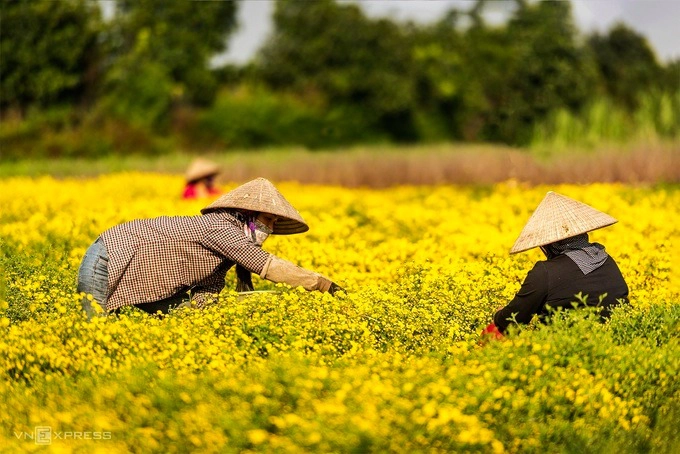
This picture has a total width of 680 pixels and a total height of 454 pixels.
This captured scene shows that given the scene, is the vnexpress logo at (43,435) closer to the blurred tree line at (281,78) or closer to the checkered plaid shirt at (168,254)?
the checkered plaid shirt at (168,254)

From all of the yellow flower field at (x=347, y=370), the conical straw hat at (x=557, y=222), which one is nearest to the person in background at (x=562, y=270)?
the conical straw hat at (x=557, y=222)

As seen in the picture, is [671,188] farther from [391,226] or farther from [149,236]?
[149,236]

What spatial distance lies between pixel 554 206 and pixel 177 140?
2833 centimetres

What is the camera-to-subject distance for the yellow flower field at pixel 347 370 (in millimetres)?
4898

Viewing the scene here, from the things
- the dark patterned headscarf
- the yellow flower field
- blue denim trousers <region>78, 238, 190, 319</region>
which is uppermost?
the dark patterned headscarf

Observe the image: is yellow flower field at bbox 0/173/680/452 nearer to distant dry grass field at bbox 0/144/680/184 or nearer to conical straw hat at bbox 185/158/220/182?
conical straw hat at bbox 185/158/220/182

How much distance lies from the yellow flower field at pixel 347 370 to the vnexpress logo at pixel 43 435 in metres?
0.02

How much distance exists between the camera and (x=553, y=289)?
6.27m

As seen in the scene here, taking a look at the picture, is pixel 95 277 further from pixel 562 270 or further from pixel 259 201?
pixel 562 270

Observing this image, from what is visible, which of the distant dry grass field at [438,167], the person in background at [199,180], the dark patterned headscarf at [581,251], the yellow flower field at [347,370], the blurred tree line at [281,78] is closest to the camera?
the yellow flower field at [347,370]

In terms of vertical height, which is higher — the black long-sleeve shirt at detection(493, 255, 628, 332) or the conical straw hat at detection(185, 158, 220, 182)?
the black long-sleeve shirt at detection(493, 255, 628, 332)

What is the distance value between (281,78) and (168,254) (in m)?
34.6

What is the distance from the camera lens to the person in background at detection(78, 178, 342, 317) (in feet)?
21.5

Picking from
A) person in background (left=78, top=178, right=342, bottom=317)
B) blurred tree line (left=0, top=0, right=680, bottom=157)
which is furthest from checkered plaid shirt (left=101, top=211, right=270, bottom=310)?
blurred tree line (left=0, top=0, right=680, bottom=157)
